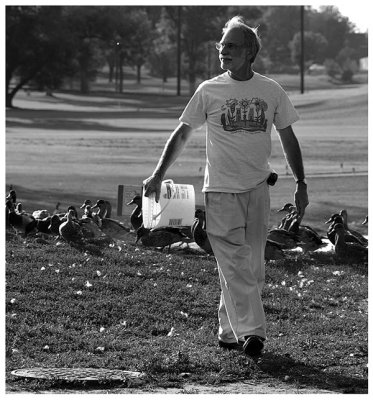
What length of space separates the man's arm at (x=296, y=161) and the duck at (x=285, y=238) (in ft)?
17.1

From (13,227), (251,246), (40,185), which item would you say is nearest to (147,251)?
(13,227)

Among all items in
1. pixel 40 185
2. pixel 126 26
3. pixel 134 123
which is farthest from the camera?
pixel 126 26

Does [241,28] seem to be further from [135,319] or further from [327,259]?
[327,259]

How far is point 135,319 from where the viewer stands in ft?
27.7

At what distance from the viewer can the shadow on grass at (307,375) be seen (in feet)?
20.7

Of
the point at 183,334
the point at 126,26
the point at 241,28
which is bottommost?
the point at 183,334

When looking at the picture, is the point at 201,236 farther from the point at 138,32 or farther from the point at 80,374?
the point at 138,32

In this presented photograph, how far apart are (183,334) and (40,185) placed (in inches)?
584

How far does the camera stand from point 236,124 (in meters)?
6.95

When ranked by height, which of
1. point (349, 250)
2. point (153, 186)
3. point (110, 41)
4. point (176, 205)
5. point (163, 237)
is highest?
point (110, 41)

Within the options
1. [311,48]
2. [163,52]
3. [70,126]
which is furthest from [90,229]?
[311,48]

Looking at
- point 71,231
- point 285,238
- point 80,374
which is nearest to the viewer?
point 80,374

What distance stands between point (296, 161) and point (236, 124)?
0.62 metres

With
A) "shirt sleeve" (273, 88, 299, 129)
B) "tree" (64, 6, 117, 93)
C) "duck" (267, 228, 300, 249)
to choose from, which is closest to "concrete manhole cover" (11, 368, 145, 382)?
"shirt sleeve" (273, 88, 299, 129)
